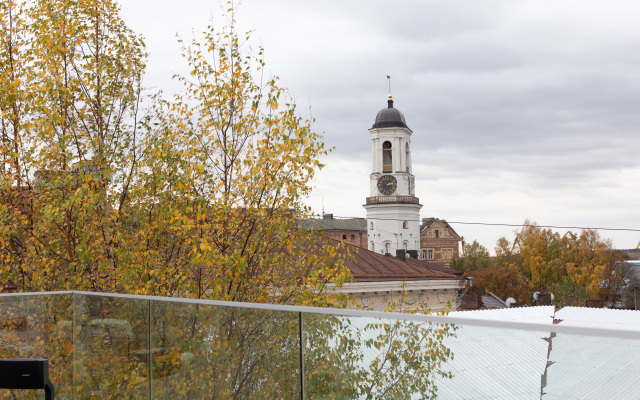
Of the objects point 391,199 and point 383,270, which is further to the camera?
point 391,199

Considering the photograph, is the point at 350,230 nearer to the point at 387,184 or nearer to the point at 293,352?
the point at 387,184

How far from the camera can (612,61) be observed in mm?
56031

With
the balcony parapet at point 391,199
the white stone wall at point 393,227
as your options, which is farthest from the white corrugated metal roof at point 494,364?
the white stone wall at point 393,227

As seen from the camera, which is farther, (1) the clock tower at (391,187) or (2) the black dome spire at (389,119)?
(1) the clock tower at (391,187)

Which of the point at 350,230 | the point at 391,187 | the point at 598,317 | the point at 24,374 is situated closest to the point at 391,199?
the point at 391,187

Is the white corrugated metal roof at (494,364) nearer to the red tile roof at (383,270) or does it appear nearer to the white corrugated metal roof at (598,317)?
the white corrugated metal roof at (598,317)

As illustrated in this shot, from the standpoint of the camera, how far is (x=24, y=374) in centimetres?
280

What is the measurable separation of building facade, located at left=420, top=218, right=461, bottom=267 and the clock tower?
14539 millimetres

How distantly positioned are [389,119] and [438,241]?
2728 cm

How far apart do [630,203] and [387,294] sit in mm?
67931

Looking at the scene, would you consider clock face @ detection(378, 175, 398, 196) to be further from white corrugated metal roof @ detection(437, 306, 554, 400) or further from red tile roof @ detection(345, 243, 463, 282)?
white corrugated metal roof @ detection(437, 306, 554, 400)

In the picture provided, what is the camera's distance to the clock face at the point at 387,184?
101m

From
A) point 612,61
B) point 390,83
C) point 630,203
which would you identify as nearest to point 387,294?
point 612,61

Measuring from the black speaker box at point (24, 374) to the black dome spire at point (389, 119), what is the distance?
99830 mm
